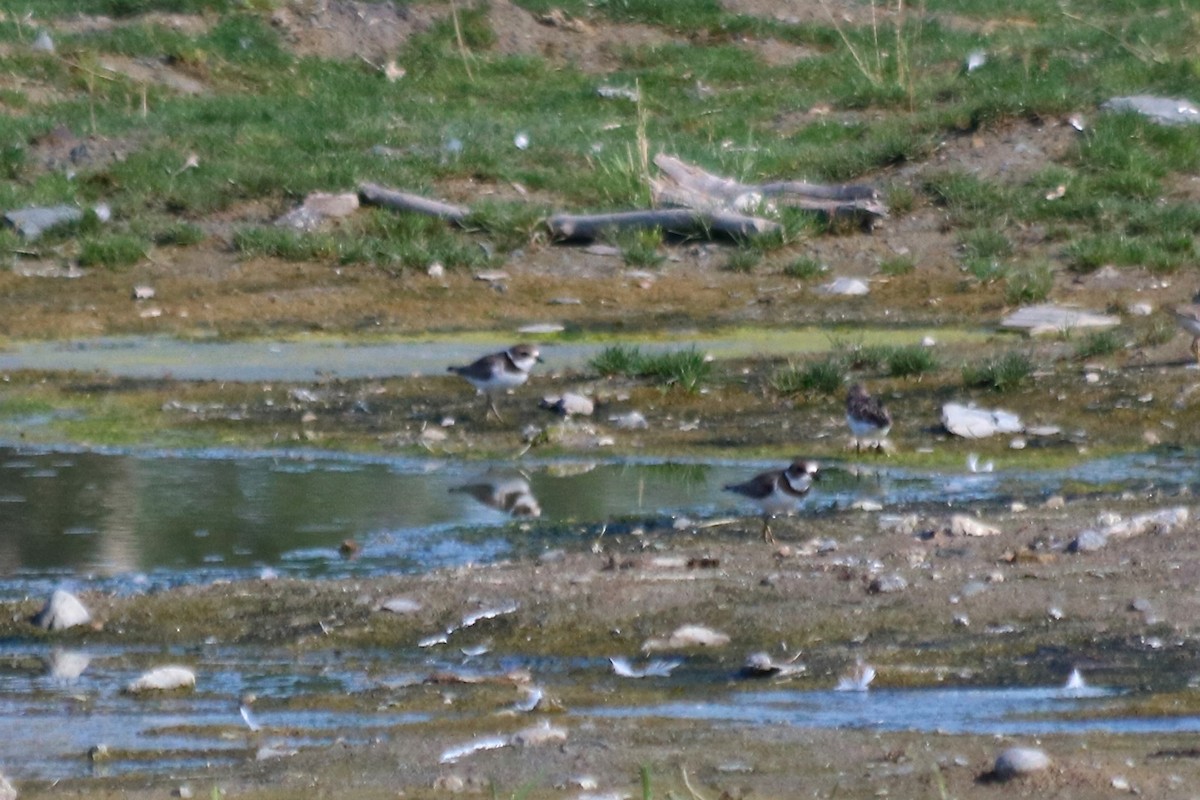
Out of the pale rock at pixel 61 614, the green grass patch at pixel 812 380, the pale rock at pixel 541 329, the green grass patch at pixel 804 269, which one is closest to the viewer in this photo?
the pale rock at pixel 61 614

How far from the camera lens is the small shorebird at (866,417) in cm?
807

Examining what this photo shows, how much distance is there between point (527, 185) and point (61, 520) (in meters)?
8.26

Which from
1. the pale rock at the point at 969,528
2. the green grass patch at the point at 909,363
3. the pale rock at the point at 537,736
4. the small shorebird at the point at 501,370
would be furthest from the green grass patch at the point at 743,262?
the pale rock at the point at 537,736

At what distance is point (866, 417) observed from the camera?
8.09 meters

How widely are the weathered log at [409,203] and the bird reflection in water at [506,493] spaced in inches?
229

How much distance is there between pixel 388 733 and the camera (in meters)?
4.62

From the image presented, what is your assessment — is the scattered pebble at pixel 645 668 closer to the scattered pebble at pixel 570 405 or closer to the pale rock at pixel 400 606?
the pale rock at pixel 400 606

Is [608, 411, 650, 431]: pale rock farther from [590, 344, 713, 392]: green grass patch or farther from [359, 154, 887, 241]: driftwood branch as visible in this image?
[359, 154, 887, 241]: driftwood branch

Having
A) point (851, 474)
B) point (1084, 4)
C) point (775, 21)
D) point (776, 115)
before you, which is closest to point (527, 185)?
point (776, 115)

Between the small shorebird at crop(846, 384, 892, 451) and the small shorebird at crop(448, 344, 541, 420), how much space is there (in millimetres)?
1640

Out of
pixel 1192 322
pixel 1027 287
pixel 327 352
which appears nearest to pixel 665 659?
pixel 1192 322

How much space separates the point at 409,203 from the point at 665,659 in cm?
922

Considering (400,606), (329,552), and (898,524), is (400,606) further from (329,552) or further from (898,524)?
(898,524)

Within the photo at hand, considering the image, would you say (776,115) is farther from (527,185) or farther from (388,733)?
(388,733)
